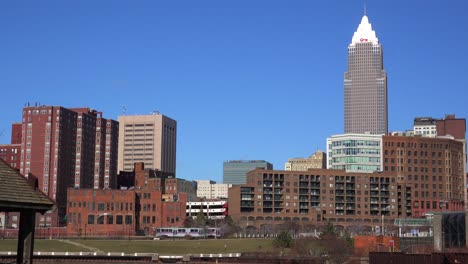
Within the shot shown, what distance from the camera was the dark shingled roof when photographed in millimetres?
33875

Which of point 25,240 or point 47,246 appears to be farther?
point 47,246

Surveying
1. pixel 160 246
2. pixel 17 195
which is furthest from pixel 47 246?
pixel 17 195

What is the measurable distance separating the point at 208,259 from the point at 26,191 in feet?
306

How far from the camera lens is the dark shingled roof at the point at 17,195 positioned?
33.9 meters

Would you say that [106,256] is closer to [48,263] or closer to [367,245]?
[48,263]

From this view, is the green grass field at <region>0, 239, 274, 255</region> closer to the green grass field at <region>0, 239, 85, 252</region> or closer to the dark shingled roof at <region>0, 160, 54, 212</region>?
the green grass field at <region>0, 239, 85, 252</region>

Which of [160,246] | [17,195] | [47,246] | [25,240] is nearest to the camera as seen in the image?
[17,195]

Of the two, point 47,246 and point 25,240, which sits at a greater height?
point 25,240

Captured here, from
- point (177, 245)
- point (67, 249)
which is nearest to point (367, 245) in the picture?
point (177, 245)

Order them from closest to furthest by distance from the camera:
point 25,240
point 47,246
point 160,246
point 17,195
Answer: point 17,195, point 25,240, point 47,246, point 160,246

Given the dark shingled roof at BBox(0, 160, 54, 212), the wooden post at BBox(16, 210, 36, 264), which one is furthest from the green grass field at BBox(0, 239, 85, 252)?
the wooden post at BBox(16, 210, 36, 264)

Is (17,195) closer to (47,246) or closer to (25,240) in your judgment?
(25,240)

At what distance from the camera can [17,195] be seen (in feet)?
113

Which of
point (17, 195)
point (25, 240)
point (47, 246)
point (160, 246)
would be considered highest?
point (17, 195)
